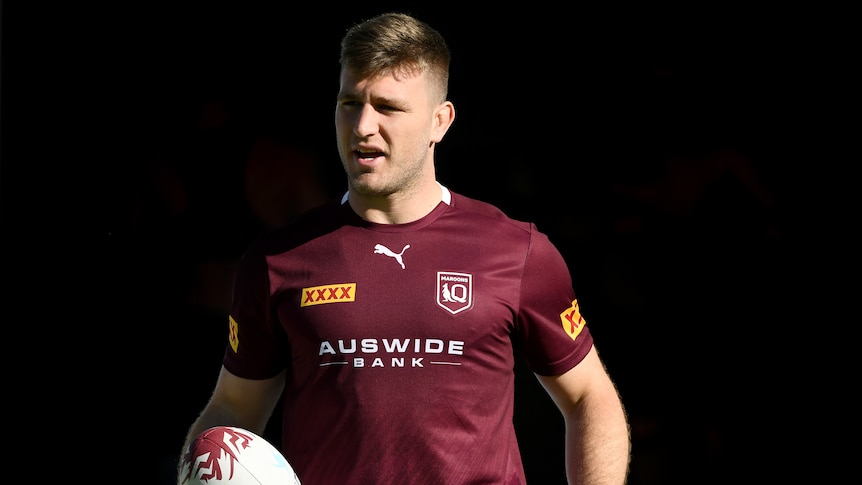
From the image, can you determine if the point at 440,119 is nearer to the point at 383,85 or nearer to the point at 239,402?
the point at 383,85

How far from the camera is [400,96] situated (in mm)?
2793

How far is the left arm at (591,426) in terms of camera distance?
9.84ft

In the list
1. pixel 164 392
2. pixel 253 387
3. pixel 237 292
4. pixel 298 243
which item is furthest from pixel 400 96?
pixel 164 392

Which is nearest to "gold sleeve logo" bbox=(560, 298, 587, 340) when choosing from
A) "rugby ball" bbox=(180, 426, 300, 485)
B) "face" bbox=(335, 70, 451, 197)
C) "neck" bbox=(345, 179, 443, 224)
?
"neck" bbox=(345, 179, 443, 224)

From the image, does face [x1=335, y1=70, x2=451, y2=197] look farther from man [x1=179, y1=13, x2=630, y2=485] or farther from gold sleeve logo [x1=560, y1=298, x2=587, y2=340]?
gold sleeve logo [x1=560, y1=298, x2=587, y2=340]

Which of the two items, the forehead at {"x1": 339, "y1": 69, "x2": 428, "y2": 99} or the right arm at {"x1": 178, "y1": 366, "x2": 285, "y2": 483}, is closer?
the forehead at {"x1": 339, "y1": 69, "x2": 428, "y2": 99}

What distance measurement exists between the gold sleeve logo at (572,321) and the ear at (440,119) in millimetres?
564

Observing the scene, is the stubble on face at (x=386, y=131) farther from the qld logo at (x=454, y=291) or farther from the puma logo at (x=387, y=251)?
the qld logo at (x=454, y=291)

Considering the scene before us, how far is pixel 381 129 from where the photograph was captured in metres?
2.77

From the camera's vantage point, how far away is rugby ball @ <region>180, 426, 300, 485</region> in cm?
246

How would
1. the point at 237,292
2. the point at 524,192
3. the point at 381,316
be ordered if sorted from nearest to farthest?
the point at 381,316, the point at 237,292, the point at 524,192

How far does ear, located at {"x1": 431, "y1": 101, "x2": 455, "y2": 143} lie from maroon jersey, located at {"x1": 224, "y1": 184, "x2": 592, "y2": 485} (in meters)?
0.16

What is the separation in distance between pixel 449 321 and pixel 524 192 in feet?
5.27

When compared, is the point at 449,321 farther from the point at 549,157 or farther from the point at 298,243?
the point at 549,157
